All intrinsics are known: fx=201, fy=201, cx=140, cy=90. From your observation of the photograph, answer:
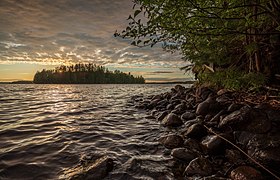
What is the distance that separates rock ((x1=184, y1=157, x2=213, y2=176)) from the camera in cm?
345

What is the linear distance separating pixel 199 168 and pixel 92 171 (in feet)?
6.17

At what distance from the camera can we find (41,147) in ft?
16.9

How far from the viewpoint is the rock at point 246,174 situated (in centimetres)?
302

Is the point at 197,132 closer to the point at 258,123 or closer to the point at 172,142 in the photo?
the point at 172,142

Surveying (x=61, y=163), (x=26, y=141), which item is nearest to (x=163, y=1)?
(x=61, y=163)

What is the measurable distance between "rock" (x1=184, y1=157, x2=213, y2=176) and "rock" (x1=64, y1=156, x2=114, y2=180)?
143 centimetres

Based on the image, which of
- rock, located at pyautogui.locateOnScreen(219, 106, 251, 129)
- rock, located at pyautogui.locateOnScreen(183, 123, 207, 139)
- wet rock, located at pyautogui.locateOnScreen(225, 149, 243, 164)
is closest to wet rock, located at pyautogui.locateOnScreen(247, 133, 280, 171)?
wet rock, located at pyautogui.locateOnScreen(225, 149, 243, 164)

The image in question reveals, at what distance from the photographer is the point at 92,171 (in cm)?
353

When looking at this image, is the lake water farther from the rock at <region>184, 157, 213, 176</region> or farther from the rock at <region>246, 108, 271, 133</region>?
the rock at <region>246, 108, 271, 133</region>

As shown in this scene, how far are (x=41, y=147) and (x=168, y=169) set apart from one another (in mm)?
3357

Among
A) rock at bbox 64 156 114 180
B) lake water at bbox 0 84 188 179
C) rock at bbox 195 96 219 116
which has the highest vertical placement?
rock at bbox 195 96 219 116

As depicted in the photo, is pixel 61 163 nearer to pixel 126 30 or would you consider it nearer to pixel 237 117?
pixel 126 30

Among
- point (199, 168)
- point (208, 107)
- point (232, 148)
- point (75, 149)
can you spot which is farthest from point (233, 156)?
point (75, 149)

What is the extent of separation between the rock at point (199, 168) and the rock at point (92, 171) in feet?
4.68
